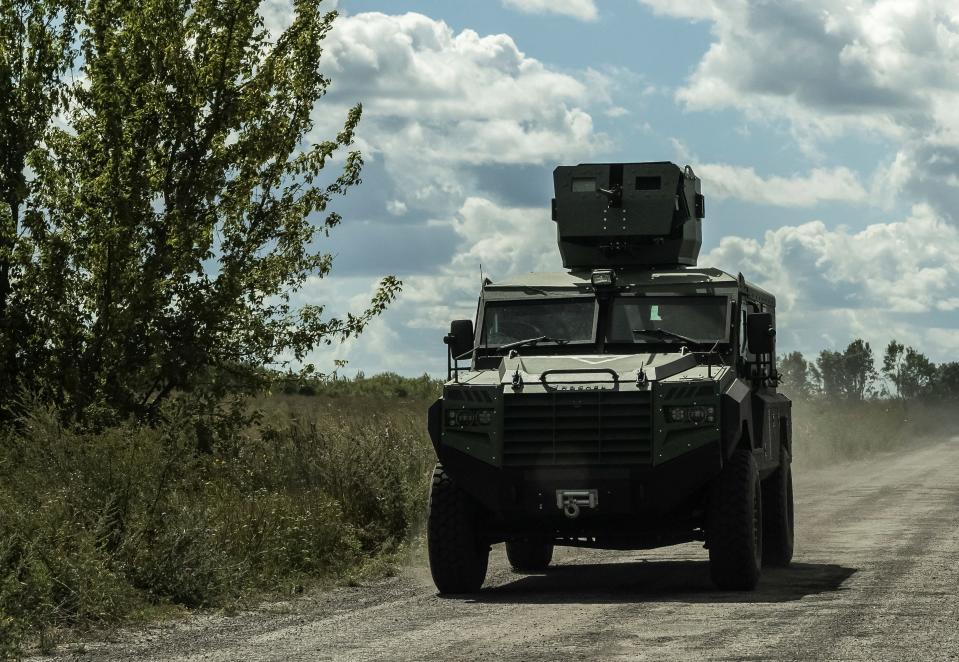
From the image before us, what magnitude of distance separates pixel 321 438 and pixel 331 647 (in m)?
8.48

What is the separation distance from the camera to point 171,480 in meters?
13.2

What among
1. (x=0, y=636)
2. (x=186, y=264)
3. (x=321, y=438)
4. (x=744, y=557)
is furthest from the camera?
(x=321, y=438)

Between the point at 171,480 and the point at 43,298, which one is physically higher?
the point at 43,298

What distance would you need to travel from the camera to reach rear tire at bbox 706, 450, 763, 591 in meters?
11.6

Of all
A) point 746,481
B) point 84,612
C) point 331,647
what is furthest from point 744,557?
point 84,612

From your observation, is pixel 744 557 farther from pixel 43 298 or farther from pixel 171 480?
pixel 43 298

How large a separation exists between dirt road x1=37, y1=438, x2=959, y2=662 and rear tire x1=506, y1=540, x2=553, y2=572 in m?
0.16

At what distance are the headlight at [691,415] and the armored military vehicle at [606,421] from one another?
0.01 meters

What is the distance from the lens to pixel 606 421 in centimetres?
1145

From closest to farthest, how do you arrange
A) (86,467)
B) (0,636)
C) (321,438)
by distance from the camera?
(0,636), (86,467), (321,438)

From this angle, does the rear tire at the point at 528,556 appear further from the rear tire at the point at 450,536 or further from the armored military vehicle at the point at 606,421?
the rear tire at the point at 450,536

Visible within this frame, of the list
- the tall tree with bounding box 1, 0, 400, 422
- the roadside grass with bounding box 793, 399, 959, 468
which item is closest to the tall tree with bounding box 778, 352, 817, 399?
the roadside grass with bounding box 793, 399, 959, 468

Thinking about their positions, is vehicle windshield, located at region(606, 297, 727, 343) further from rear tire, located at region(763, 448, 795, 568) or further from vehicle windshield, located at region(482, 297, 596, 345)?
rear tire, located at region(763, 448, 795, 568)

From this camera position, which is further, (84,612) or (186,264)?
(186,264)
